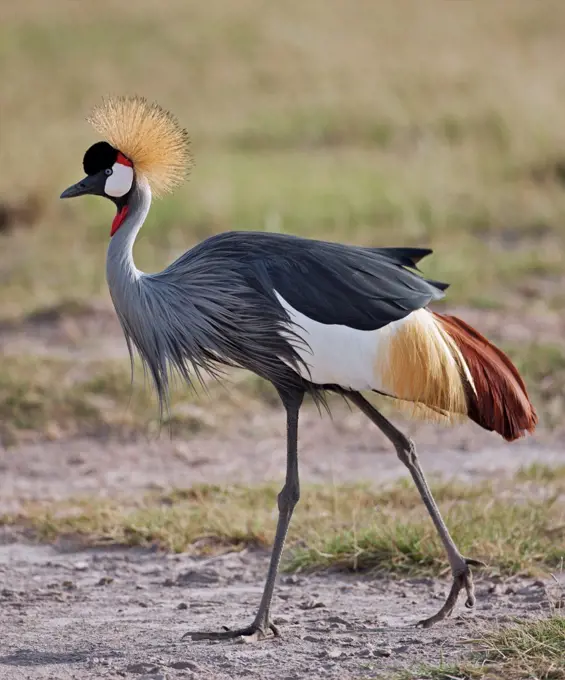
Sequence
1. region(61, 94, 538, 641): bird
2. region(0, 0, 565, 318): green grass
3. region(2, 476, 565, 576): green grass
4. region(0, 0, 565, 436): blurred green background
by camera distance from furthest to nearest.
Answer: region(0, 0, 565, 318): green grass → region(0, 0, 565, 436): blurred green background → region(2, 476, 565, 576): green grass → region(61, 94, 538, 641): bird

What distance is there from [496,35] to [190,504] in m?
11.3

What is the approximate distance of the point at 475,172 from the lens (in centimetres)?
1045

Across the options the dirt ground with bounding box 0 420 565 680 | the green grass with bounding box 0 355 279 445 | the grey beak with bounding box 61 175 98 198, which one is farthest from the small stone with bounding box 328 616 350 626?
the green grass with bounding box 0 355 279 445

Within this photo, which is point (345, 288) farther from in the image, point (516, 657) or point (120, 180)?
point (516, 657)

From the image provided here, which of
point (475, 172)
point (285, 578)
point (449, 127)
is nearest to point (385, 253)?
point (285, 578)

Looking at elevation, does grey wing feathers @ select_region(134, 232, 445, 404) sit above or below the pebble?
above

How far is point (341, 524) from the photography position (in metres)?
4.59

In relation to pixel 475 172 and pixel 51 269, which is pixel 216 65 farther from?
pixel 51 269

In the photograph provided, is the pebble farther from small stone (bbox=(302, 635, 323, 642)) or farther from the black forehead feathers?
the black forehead feathers

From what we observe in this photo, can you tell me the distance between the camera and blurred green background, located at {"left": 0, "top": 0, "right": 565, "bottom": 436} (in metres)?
7.67

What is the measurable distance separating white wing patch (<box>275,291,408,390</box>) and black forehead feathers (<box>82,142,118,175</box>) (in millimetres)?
715

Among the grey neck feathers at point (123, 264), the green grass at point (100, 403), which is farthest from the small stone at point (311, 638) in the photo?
the green grass at point (100, 403)

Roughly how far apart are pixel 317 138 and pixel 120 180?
307 inches

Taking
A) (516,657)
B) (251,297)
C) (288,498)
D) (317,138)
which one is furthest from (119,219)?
(317,138)
